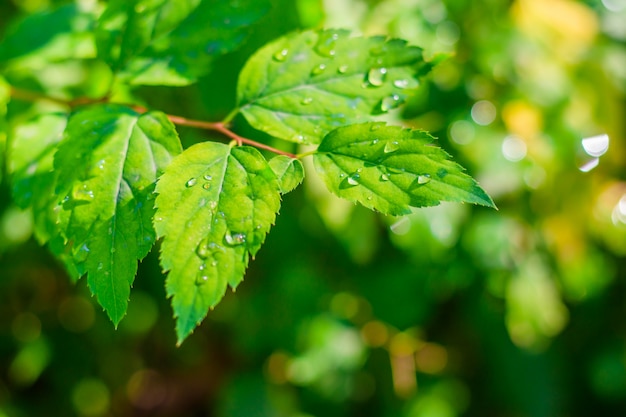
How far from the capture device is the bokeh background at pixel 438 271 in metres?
1.70

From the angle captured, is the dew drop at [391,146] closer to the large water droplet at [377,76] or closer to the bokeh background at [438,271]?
the large water droplet at [377,76]

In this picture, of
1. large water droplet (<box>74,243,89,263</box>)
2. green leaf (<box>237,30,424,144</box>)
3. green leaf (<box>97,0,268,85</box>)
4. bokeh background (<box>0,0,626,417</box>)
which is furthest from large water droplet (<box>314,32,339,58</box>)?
large water droplet (<box>74,243,89,263</box>)

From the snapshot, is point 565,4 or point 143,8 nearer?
point 143,8

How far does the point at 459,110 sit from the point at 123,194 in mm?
1155

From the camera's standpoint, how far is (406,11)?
1.69m

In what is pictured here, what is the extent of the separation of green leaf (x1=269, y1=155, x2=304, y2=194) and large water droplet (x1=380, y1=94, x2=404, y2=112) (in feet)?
0.60

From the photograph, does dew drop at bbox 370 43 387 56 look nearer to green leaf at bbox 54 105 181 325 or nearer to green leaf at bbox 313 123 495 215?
green leaf at bbox 313 123 495 215

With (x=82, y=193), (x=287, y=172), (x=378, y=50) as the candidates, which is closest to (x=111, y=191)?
(x=82, y=193)

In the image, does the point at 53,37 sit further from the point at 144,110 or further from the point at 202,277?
the point at 202,277

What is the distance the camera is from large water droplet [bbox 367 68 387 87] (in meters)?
0.98

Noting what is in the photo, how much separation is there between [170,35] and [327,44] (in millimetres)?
294

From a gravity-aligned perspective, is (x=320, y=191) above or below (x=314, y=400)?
above

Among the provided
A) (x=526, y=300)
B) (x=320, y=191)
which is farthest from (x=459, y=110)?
(x=526, y=300)

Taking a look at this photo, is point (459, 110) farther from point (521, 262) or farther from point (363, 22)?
point (521, 262)
